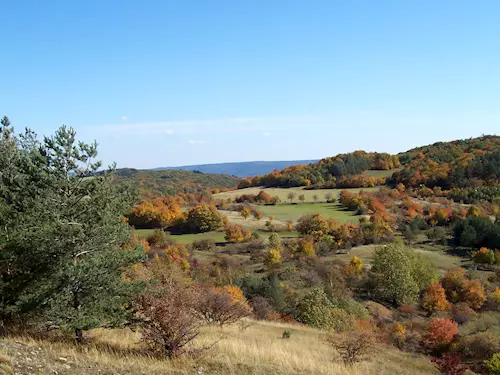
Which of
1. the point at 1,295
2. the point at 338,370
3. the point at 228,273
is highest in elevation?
the point at 1,295

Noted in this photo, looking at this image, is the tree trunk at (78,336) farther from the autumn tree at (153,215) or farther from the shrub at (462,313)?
the autumn tree at (153,215)

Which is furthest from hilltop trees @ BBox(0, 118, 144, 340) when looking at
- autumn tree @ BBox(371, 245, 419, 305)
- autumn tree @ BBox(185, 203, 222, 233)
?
autumn tree @ BBox(185, 203, 222, 233)

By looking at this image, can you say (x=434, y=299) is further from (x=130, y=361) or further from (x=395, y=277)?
(x=130, y=361)

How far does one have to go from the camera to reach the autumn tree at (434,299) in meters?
56.4

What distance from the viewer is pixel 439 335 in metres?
35.3

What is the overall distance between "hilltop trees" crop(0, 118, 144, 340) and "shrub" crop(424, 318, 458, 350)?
1255 inches

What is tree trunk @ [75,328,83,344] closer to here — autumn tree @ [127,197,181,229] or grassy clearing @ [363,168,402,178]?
autumn tree @ [127,197,181,229]

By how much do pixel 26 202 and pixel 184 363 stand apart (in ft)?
20.9

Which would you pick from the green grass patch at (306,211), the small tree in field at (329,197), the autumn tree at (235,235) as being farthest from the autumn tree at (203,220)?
the small tree in field at (329,197)

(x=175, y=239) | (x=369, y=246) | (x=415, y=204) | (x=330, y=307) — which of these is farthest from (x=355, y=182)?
(x=330, y=307)

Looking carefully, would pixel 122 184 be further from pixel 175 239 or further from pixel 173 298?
pixel 175 239

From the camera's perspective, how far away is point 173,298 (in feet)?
33.3

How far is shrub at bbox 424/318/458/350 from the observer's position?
1369 inches

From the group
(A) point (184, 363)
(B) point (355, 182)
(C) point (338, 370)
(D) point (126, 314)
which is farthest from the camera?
(B) point (355, 182)
